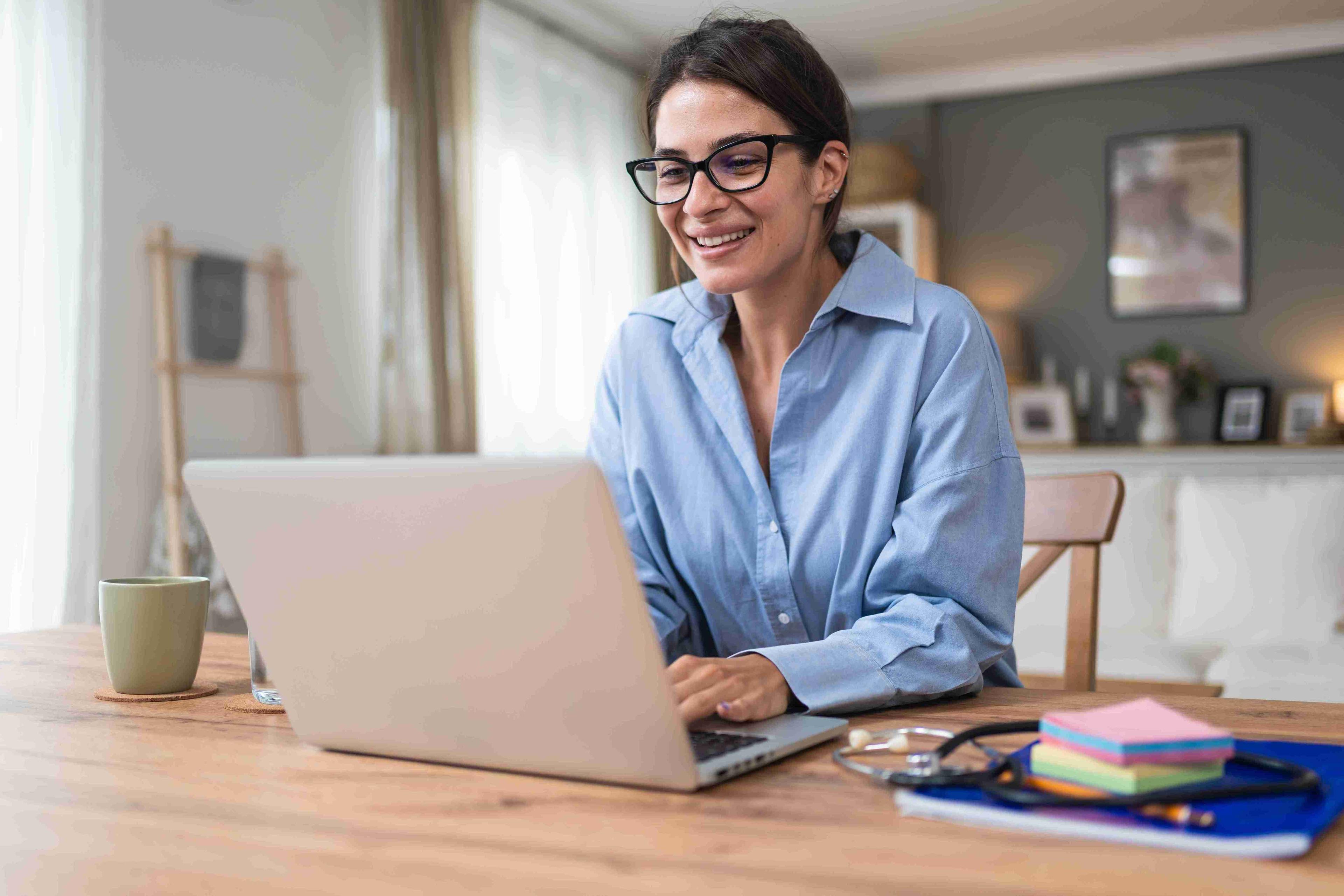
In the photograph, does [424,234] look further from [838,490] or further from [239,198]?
[838,490]

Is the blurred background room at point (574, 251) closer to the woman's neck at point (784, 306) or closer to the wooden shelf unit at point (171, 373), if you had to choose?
the wooden shelf unit at point (171, 373)

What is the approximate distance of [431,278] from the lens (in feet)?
12.9

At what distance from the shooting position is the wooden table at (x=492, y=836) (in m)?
Answer: 0.54

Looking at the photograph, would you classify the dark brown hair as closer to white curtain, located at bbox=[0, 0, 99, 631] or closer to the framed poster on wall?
white curtain, located at bbox=[0, 0, 99, 631]

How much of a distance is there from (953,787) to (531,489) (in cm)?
29

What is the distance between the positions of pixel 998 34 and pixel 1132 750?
510cm

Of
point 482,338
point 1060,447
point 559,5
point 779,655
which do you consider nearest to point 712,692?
point 779,655

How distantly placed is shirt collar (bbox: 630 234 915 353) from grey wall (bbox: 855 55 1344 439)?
15.0 feet

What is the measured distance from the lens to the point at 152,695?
1045 mm

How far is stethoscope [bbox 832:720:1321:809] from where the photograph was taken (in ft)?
1.98

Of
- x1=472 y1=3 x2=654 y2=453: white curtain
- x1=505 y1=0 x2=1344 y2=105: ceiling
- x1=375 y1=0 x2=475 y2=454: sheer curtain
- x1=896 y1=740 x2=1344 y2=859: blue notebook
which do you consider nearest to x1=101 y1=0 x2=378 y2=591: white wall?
x1=375 y1=0 x2=475 y2=454: sheer curtain

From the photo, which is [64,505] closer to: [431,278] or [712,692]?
[431,278]

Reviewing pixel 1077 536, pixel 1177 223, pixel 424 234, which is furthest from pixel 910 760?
pixel 1177 223

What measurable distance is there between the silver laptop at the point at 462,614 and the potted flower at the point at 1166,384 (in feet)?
15.9
